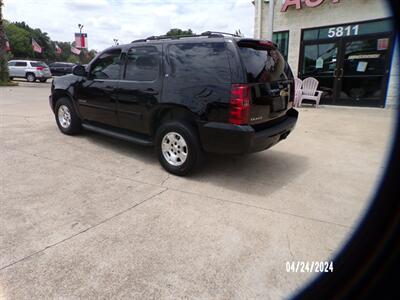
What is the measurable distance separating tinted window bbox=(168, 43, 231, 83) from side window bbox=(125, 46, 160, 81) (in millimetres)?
310

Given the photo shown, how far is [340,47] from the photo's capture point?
10.8 meters

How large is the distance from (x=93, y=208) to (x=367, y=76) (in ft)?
34.5

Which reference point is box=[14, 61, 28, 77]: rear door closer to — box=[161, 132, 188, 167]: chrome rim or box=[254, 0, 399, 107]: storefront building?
box=[254, 0, 399, 107]: storefront building

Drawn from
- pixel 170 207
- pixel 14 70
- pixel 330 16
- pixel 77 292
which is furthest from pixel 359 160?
pixel 14 70

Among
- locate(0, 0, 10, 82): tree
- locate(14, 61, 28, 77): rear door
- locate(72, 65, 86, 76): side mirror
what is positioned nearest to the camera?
locate(72, 65, 86, 76): side mirror

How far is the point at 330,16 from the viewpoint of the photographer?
10.8m

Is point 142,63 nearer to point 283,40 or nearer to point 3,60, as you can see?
point 283,40

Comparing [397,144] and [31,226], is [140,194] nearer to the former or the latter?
A: [31,226]

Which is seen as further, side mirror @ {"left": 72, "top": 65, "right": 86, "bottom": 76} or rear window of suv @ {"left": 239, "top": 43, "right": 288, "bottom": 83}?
side mirror @ {"left": 72, "top": 65, "right": 86, "bottom": 76}

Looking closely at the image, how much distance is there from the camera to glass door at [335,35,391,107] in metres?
10.1

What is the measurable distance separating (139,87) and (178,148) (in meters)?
1.16

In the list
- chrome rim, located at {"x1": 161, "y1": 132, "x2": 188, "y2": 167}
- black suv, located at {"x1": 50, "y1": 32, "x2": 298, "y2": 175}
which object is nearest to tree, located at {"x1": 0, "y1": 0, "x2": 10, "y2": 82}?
black suv, located at {"x1": 50, "y1": 32, "x2": 298, "y2": 175}

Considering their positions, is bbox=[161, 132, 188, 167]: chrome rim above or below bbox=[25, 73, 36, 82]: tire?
below
